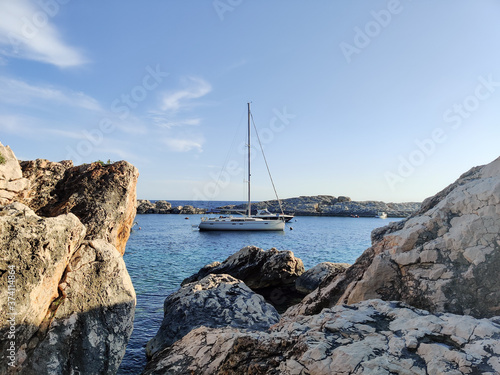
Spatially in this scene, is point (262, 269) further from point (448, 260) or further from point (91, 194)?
point (448, 260)

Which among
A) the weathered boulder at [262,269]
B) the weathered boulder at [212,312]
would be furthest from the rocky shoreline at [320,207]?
the weathered boulder at [212,312]

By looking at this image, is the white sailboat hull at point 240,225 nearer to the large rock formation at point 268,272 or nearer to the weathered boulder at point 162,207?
the large rock formation at point 268,272

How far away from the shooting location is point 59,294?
612 centimetres

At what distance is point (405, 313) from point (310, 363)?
4.83 feet

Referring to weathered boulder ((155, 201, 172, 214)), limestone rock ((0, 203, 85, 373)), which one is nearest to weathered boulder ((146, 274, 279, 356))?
limestone rock ((0, 203, 85, 373))

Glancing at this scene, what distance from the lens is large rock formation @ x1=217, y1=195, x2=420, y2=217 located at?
117 meters

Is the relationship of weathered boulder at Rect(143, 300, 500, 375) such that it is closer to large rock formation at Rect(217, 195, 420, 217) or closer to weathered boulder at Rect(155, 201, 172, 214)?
large rock formation at Rect(217, 195, 420, 217)

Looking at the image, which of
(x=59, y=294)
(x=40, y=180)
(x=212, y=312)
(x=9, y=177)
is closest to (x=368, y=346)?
(x=59, y=294)

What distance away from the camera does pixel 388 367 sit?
10.2 ft

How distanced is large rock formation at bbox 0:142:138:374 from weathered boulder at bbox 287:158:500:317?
443 cm

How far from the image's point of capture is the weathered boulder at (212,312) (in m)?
8.54

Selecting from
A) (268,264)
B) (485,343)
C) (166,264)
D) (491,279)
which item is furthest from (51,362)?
(166,264)

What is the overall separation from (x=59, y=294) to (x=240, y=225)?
4558 centimetres

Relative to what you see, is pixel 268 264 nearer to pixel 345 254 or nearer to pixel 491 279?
pixel 491 279
